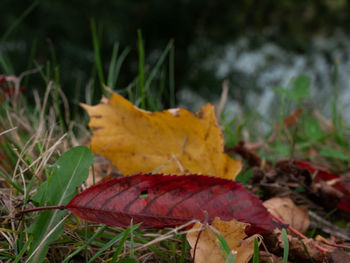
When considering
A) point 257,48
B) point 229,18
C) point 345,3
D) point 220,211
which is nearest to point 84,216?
point 220,211

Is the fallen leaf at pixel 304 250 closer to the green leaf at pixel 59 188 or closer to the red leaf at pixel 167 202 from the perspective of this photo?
the red leaf at pixel 167 202

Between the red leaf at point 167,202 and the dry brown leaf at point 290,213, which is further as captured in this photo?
the dry brown leaf at point 290,213

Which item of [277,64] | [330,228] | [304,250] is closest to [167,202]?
[304,250]

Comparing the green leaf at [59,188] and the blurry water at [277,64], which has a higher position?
the green leaf at [59,188]

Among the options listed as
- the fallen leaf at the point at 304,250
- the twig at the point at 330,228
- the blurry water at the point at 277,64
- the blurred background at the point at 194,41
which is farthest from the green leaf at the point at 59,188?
the blurry water at the point at 277,64

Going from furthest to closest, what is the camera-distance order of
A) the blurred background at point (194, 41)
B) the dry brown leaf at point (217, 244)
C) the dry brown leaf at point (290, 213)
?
the blurred background at point (194, 41) → the dry brown leaf at point (290, 213) → the dry brown leaf at point (217, 244)

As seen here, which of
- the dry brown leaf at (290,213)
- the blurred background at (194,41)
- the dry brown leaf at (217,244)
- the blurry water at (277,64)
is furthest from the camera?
the blurry water at (277,64)

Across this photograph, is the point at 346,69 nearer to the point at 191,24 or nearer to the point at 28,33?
the point at 191,24
